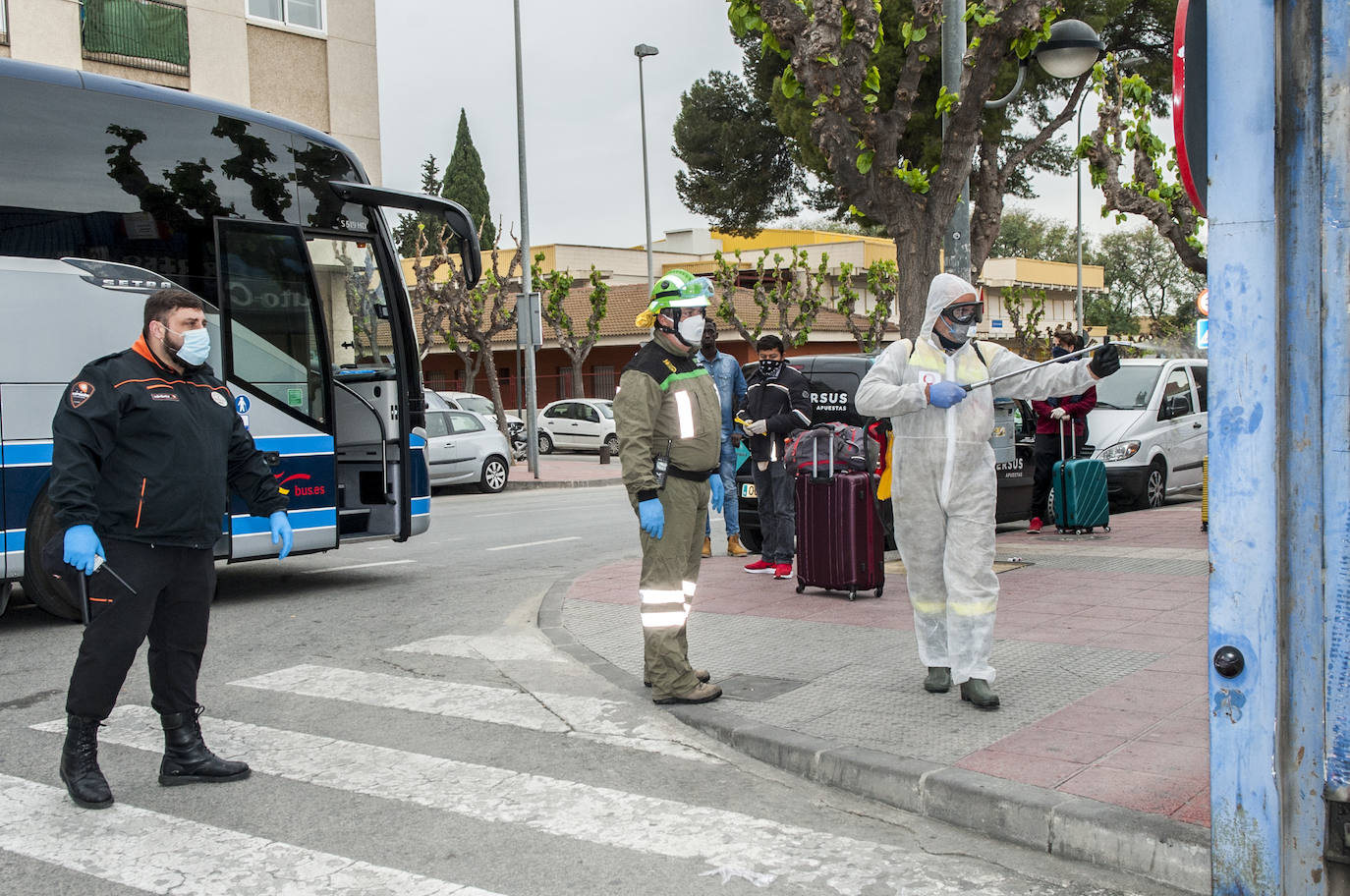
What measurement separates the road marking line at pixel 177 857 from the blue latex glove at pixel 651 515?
7.22 feet

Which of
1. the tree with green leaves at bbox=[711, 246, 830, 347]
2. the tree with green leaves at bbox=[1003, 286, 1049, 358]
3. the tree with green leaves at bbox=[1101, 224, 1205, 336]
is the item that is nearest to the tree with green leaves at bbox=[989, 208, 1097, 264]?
the tree with green leaves at bbox=[1101, 224, 1205, 336]

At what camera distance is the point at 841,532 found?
28.8 ft

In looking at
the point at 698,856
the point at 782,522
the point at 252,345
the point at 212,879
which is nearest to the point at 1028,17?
the point at 782,522

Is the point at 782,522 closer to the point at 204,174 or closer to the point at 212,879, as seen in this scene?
the point at 204,174

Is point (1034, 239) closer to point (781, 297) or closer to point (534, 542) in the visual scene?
point (781, 297)

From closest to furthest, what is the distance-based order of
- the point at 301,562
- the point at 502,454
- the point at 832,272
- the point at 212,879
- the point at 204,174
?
1. the point at 212,879
2. the point at 204,174
3. the point at 301,562
4. the point at 502,454
5. the point at 832,272

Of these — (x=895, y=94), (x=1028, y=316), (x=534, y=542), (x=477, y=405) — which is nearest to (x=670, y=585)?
(x=534, y=542)

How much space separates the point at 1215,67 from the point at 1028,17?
903 centimetres

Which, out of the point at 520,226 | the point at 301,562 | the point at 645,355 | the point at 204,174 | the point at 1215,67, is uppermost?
the point at 520,226

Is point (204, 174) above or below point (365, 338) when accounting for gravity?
above

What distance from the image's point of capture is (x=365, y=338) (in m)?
10.9

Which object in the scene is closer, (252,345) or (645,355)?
(645,355)

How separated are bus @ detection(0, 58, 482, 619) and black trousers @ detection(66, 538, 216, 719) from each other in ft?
8.10

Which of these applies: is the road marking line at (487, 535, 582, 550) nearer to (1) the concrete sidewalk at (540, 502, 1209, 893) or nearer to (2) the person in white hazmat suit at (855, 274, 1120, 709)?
(1) the concrete sidewalk at (540, 502, 1209, 893)
